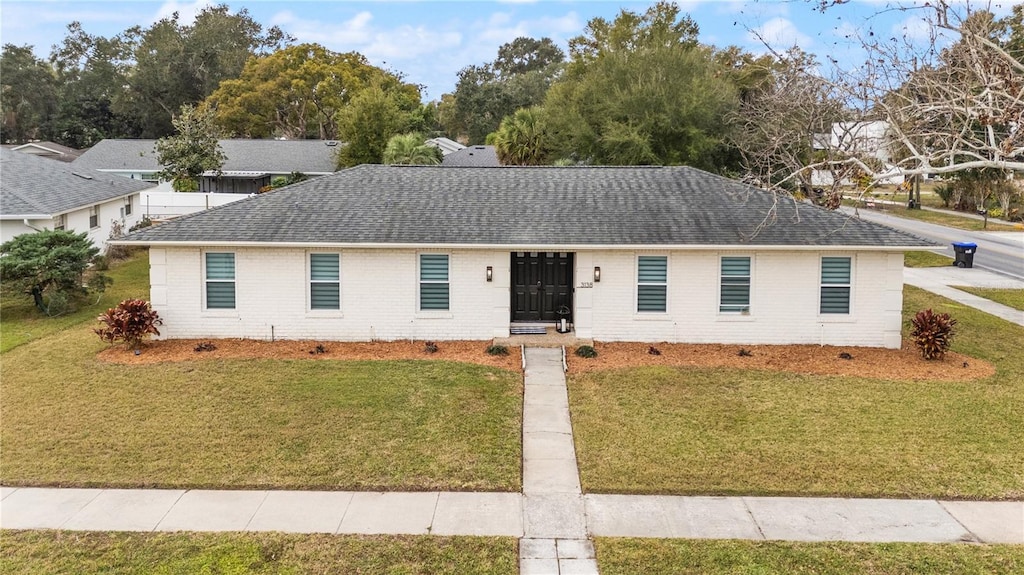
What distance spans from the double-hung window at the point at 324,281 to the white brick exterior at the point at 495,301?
0.14 m

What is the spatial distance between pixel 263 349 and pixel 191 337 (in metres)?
1.97

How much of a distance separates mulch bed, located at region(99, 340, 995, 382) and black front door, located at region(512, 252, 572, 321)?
1670 millimetres

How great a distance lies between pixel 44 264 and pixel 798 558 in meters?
19.1

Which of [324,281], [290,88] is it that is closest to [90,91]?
[290,88]

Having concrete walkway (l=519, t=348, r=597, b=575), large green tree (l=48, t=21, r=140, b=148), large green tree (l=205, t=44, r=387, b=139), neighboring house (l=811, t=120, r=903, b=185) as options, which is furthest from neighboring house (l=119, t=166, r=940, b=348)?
large green tree (l=48, t=21, r=140, b=148)

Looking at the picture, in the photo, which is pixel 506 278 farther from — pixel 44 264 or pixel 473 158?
pixel 473 158

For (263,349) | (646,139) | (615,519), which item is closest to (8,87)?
(646,139)

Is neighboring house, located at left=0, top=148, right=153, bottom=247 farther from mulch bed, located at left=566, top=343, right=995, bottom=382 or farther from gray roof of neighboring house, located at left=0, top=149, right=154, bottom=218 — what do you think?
mulch bed, located at left=566, top=343, right=995, bottom=382

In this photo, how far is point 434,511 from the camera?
29.8 ft

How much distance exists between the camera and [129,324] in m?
15.8

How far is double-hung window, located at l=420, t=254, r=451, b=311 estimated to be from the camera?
655 inches

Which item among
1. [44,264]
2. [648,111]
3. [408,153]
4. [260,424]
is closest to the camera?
[260,424]

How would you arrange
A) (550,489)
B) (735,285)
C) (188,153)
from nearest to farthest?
(550,489) → (735,285) → (188,153)

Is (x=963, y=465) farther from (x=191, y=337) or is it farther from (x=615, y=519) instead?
(x=191, y=337)
